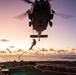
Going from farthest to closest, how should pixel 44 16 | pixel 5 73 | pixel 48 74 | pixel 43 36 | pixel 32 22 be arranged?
1. pixel 48 74
2. pixel 5 73
3. pixel 43 36
4. pixel 32 22
5. pixel 44 16

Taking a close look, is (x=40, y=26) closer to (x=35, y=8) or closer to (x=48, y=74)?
(x=35, y=8)

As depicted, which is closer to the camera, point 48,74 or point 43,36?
point 43,36

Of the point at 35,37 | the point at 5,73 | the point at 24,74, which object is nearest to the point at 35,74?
the point at 24,74

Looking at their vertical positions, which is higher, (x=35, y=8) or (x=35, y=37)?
(x=35, y=8)

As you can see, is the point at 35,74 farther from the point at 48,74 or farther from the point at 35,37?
the point at 35,37

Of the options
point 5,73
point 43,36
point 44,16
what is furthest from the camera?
point 5,73

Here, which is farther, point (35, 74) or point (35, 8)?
point (35, 74)

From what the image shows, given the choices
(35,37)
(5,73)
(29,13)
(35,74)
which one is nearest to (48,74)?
(35,74)

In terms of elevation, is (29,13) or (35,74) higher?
(29,13)

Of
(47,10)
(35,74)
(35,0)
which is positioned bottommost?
(35,74)
